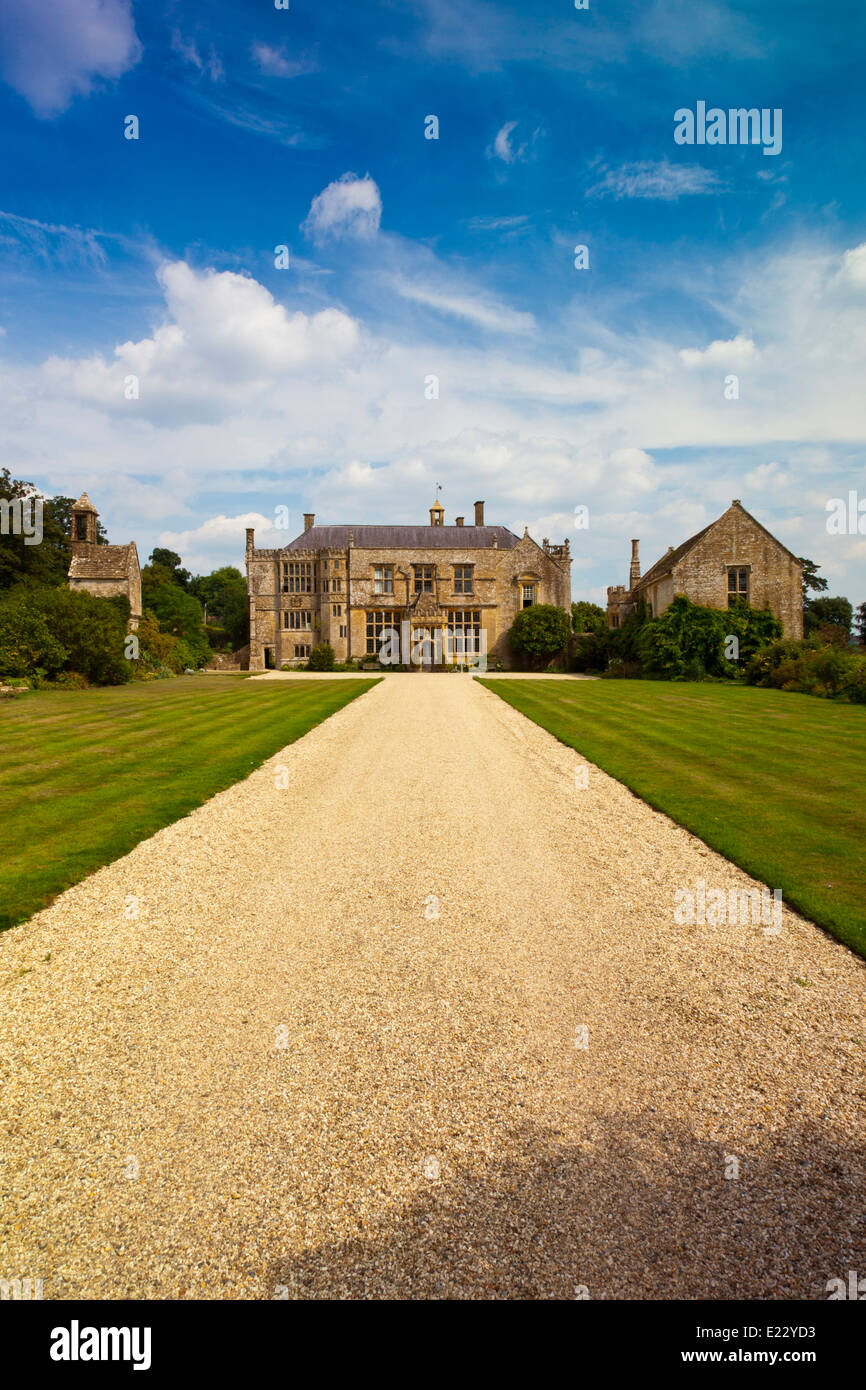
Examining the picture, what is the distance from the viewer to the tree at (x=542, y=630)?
4491 cm

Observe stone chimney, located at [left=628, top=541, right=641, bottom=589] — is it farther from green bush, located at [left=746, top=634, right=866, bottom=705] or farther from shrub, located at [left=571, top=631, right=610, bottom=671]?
green bush, located at [left=746, top=634, right=866, bottom=705]

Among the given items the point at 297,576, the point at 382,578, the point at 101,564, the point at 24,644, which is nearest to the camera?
the point at 24,644

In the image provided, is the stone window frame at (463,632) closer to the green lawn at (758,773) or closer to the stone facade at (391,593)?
the stone facade at (391,593)

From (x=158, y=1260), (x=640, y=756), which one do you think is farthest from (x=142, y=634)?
(x=158, y=1260)

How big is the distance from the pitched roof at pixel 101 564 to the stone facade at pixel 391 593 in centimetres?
924

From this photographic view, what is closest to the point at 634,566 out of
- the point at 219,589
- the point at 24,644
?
the point at 24,644

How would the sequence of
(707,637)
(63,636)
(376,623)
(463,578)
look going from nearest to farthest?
(63,636) < (707,637) < (376,623) < (463,578)

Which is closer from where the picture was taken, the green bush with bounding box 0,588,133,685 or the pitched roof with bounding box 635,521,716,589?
the green bush with bounding box 0,588,133,685

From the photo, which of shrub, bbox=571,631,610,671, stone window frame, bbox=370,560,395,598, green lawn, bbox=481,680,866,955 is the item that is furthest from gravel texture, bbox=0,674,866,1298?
stone window frame, bbox=370,560,395,598

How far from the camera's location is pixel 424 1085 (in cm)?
411

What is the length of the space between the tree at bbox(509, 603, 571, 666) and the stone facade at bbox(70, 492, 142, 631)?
23.2 metres

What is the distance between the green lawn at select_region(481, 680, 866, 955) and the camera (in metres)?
7.29

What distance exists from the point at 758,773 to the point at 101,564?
130 ft

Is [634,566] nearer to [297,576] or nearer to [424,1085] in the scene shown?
[297,576]
